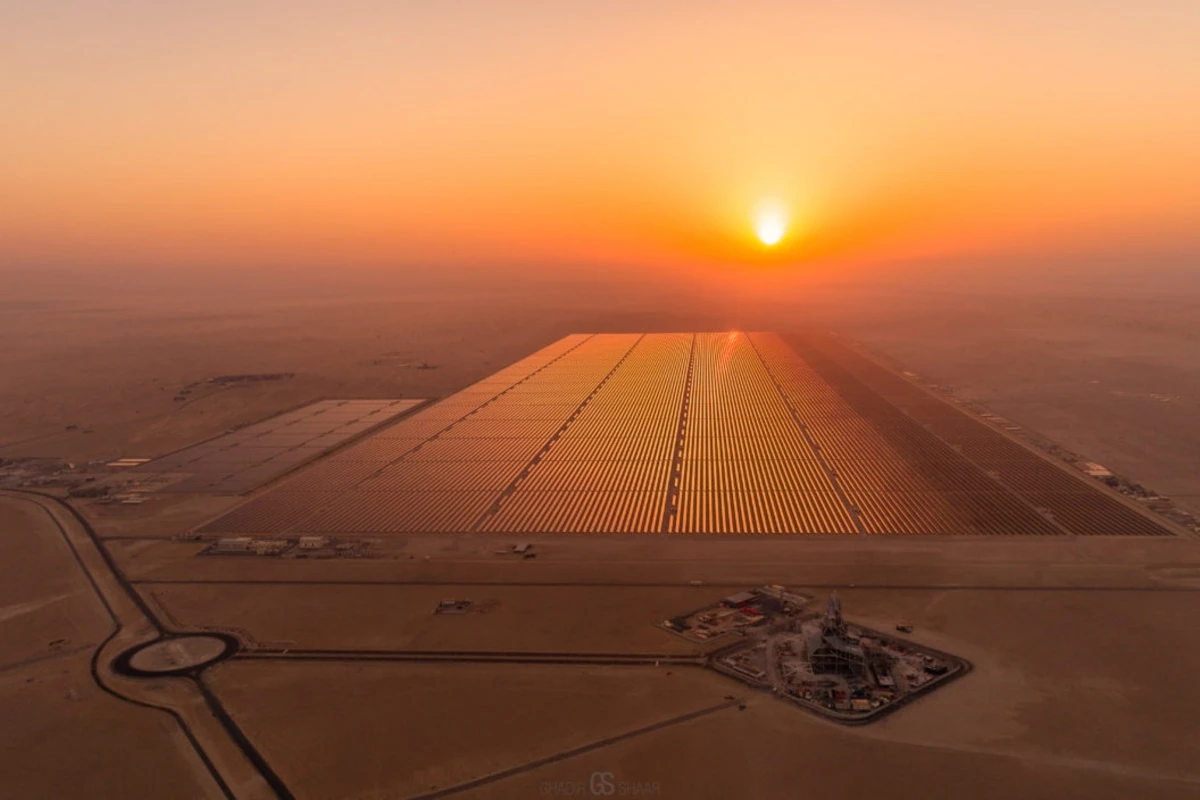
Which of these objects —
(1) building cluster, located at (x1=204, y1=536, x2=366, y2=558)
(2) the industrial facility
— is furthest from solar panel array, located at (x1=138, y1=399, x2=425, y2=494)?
(2) the industrial facility

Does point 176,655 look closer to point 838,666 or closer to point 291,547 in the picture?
point 291,547

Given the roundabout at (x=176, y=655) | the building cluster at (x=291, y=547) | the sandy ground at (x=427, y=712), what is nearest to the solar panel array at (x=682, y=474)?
the building cluster at (x=291, y=547)

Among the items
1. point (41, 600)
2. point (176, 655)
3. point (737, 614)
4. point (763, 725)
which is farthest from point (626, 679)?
point (41, 600)

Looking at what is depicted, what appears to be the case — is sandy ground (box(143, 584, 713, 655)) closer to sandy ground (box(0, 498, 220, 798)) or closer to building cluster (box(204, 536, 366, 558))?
sandy ground (box(0, 498, 220, 798))

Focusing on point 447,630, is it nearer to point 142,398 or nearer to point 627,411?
point 627,411

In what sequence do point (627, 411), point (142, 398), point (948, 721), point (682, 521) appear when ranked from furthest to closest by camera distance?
point (142, 398), point (627, 411), point (682, 521), point (948, 721)

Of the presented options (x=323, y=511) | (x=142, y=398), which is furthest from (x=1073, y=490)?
(x=142, y=398)

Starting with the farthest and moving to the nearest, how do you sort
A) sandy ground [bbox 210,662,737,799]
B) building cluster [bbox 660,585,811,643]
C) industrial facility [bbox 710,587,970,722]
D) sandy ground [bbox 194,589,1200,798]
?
building cluster [bbox 660,585,811,643] → industrial facility [bbox 710,587,970,722] → sandy ground [bbox 210,662,737,799] → sandy ground [bbox 194,589,1200,798]
